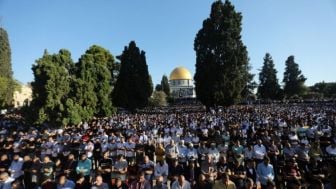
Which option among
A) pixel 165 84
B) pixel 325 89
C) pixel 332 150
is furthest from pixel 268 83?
pixel 332 150

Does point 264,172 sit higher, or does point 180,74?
point 180,74

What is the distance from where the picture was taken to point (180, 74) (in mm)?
106562

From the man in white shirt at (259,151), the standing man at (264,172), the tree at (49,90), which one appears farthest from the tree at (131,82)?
the standing man at (264,172)

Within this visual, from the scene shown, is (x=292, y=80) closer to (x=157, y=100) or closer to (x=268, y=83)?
(x=268, y=83)

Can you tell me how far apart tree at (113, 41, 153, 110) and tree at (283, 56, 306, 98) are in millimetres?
34035

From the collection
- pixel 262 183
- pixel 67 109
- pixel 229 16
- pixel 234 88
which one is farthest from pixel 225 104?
pixel 262 183

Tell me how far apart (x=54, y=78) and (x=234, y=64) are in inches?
953

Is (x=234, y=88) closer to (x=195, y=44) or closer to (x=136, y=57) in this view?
(x=195, y=44)

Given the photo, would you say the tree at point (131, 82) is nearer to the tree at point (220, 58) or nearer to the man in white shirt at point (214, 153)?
the tree at point (220, 58)

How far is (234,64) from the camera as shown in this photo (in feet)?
123

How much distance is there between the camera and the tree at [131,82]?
42.5m

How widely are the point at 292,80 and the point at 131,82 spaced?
1455 inches

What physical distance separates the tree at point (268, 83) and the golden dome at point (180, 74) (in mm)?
44204

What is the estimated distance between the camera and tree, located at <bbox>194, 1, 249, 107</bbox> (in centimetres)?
3728
